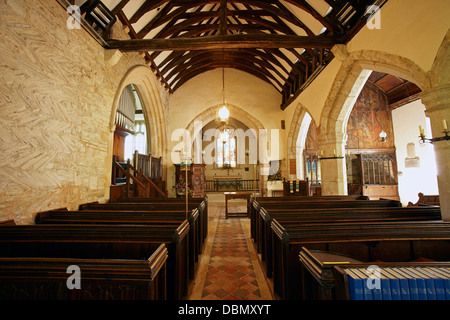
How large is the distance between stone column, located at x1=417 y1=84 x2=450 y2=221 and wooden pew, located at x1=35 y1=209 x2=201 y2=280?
9.78 feet

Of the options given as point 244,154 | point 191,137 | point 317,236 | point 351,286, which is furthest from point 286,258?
point 244,154

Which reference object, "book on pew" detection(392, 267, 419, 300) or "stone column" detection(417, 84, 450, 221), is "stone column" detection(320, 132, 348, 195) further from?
"book on pew" detection(392, 267, 419, 300)

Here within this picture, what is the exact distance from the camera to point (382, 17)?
3.34m

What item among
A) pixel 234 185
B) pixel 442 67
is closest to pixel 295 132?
pixel 442 67

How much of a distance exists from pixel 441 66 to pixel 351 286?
3.17m

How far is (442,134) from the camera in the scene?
2529 mm

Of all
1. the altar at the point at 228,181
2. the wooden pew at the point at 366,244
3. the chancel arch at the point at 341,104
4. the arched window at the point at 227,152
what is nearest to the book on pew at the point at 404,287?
the wooden pew at the point at 366,244

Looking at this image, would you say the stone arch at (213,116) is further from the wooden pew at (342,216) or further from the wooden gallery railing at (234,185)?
the wooden pew at (342,216)

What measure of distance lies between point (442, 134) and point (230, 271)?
3084 mm

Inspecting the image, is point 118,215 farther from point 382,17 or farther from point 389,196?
point 389,196

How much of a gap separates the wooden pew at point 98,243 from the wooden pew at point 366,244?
87 cm

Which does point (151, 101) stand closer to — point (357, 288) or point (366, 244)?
point (366, 244)

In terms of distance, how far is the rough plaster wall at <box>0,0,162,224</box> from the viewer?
7.42 feet

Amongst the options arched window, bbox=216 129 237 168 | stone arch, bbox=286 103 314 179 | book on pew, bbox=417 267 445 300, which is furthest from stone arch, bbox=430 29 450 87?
arched window, bbox=216 129 237 168
